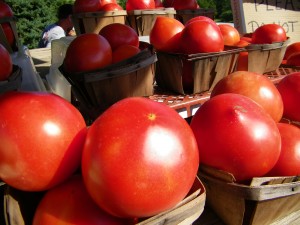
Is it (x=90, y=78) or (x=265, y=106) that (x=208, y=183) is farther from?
(x=90, y=78)

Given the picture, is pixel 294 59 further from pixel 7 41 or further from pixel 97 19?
pixel 7 41

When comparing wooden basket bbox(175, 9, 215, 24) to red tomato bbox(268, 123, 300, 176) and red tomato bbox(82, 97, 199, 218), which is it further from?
red tomato bbox(82, 97, 199, 218)

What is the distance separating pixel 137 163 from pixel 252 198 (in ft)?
1.10

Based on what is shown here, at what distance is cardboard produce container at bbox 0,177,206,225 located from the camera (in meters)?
0.58

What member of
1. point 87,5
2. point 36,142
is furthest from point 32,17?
point 36,142

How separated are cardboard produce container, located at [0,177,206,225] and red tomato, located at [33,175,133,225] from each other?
50mm

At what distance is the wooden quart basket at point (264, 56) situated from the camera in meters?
1.49

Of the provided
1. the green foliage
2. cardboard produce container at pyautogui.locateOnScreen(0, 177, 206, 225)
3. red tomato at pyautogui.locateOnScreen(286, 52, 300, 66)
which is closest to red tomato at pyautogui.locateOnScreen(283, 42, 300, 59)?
red tomato at pyautogui.locateOnScreen(286, 52, 300, 66)

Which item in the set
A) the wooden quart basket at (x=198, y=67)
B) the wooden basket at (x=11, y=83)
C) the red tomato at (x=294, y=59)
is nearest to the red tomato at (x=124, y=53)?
the wooden quart basket at (x=198, y=67)

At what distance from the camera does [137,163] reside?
1.76ft

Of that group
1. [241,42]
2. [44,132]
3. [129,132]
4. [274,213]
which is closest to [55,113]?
[44,132]

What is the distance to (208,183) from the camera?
0.79m

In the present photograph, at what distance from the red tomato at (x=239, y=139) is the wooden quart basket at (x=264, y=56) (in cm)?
83

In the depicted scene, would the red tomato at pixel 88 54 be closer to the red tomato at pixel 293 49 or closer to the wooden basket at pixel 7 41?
the wooden basket at pixel 7 41
